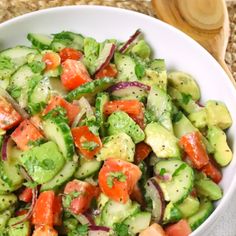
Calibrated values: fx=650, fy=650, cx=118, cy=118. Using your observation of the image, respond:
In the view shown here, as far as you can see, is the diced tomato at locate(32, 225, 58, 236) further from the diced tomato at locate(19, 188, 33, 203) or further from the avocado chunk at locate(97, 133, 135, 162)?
the avocado chunk at locate(97, 133, 135, 162)

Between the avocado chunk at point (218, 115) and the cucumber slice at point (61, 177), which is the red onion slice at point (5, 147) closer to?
the cucumber slice at point (61, 177)

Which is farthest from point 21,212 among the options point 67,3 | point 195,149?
point 67,3

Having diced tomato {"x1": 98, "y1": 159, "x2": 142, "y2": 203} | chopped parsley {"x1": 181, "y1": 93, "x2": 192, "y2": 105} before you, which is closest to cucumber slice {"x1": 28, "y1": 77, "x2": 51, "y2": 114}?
diced tomato {"x1": 98, "y1": 159, "x2": 142, "y2": 203}

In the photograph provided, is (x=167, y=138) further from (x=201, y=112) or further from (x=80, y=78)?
(x=80, y=78)

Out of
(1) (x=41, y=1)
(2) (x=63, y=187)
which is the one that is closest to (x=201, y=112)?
(2) (x=63, y=187)

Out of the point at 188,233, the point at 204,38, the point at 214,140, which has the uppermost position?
the point at 204,38

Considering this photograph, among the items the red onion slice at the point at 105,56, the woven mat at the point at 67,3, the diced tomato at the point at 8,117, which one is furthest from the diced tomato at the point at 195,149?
the woven mat at the point at 67,3

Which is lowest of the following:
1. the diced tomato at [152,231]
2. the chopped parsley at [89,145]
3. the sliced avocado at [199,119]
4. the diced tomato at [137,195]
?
the diced tomato at [152,231]
